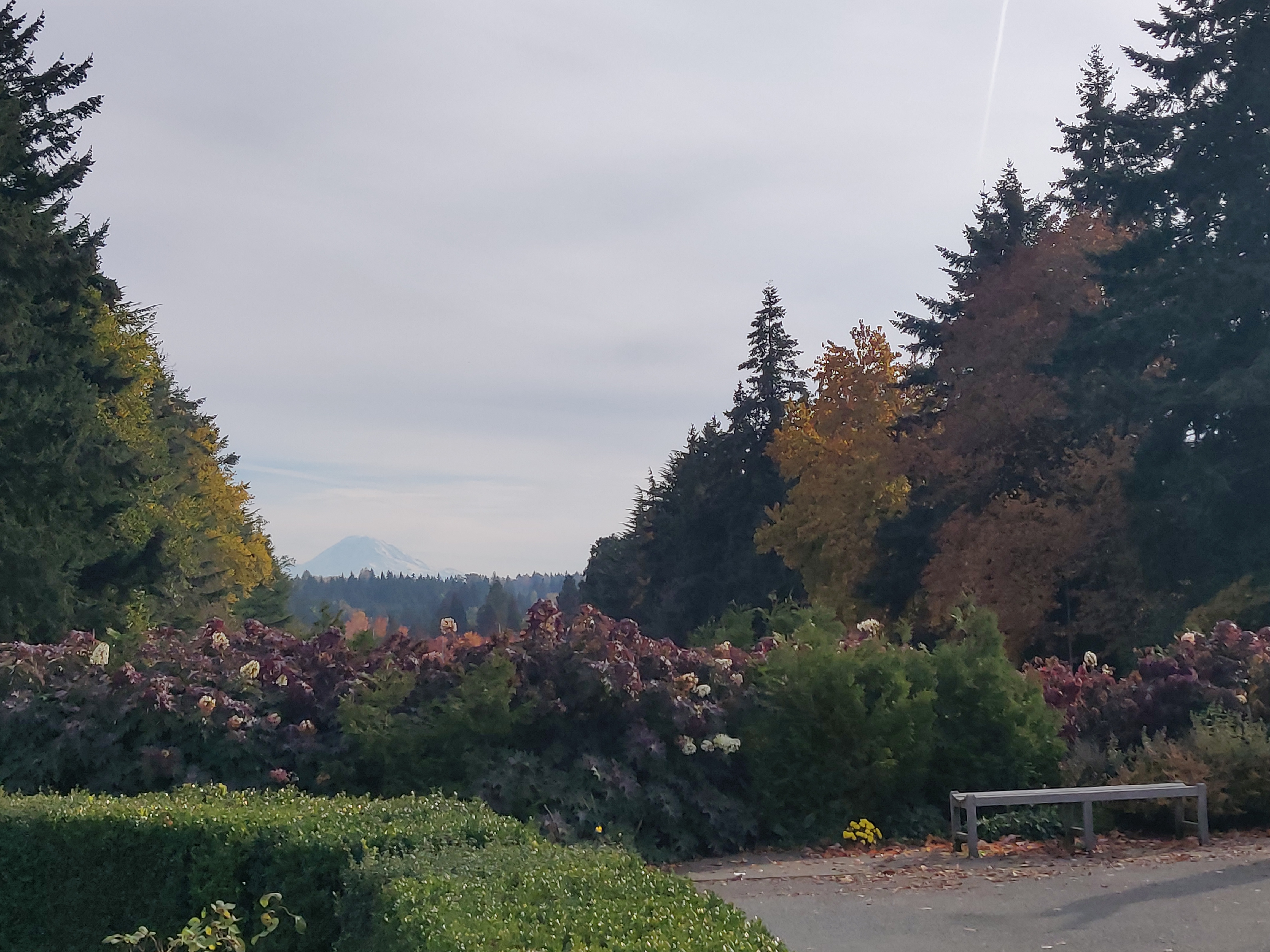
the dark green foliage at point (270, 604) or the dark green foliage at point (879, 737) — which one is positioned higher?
the dark green foliage at point (270, 604)

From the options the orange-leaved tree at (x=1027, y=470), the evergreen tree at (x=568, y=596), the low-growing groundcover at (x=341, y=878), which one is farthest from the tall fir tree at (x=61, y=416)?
the evergreen tree at (x=568, y=596)

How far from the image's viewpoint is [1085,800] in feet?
28.0

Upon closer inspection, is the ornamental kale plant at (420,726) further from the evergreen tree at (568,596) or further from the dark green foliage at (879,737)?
the evergreen tree at (568,596)

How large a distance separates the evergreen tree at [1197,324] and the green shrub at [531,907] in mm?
17846

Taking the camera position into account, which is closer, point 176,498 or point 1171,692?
point 1171,692

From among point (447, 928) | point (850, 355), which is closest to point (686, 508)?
point (850, 355)

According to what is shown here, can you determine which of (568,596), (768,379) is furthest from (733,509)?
(568,596)

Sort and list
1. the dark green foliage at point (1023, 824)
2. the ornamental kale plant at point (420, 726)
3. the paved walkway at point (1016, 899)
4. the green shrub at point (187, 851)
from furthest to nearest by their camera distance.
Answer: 1. the dark green foliage at point (1023, 824)
2. the ornamental kale plant at point (420, 726)
3. the paved walkway at point (1016, 899)
4. the green shrub at point (187, 851)

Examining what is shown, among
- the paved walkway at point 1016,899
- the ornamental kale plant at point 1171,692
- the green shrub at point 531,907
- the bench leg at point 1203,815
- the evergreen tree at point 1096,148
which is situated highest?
the evergreen tree at point 1096,148

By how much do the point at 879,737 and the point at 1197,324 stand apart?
1656cm

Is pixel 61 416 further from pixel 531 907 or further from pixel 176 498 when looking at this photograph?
pixel 531 907

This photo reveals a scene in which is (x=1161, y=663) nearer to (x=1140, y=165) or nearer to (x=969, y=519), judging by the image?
(x=969, y=519)

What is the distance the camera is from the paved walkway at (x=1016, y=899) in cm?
602

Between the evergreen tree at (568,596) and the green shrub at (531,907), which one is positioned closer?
the green shrub at (531,907)
